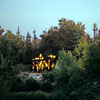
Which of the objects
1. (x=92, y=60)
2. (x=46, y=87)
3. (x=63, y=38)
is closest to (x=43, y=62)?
(x=63, y=38)

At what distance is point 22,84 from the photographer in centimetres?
1208

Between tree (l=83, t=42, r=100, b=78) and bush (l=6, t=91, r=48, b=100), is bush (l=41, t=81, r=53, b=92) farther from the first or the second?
tree (l=83, t=42, r=100, b=78)

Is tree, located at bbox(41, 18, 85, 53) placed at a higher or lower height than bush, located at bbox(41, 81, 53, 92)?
higher

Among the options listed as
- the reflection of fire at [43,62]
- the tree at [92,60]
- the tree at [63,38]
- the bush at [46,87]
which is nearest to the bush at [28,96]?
the bush at [46,87]

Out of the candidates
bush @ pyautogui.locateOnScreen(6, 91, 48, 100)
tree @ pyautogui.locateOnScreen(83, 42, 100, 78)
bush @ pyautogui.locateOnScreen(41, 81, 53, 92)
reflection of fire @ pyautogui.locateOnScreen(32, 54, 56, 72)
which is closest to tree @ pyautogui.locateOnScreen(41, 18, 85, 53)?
reflection of fire @ pyautogui.locateOnScreen(32, 54, 56, 72)

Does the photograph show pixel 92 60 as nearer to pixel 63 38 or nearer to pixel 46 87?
pixel 46 87

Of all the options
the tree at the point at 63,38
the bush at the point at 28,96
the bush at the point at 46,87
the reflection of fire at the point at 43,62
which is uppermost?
the tree at the point at 63,38

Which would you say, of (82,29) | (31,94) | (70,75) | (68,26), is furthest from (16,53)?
(70,75)

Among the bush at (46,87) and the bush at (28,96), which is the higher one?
the bush at (46,87)

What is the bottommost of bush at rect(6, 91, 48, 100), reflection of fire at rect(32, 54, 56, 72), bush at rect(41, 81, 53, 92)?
bush at rect(6, 91, 48, 100)

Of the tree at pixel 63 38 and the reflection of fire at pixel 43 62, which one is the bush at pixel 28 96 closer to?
the reflection of fire at pixel 43 62

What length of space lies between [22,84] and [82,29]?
2227 cm

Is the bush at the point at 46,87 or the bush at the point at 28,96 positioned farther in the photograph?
the bush at the point at 46,87

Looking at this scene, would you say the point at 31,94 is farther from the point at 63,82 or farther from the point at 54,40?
the point at 54,40
